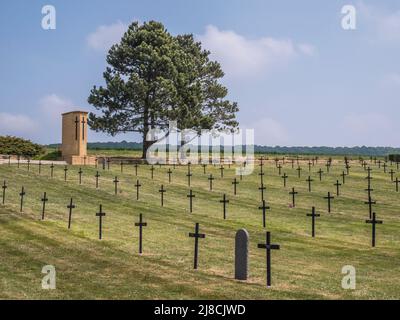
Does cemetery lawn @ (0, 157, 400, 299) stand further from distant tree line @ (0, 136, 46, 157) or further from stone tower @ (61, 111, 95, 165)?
distant tree line @ (0, 136, 46, 157)

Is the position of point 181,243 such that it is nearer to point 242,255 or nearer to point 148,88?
point 242,255

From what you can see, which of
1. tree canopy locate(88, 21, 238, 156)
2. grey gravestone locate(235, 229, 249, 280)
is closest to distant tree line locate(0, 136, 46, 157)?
tree canopy locate(88, 21, 238, 156)

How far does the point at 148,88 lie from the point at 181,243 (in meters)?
40.8

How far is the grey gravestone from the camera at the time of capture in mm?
14875

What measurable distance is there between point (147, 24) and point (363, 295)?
5671 centimetres

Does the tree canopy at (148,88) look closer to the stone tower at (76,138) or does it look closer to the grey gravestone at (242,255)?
the stone tower at (76,138)

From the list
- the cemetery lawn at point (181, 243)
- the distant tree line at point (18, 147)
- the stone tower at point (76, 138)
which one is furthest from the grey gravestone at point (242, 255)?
the distant tree line at point (18, 147)

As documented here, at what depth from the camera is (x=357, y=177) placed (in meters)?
53.2

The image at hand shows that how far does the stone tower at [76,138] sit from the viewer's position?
179 feet

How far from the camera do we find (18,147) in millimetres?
62875

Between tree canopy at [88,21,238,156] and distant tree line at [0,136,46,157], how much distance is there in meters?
8.56

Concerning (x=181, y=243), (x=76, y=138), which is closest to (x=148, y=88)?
(x=76, y=138)
